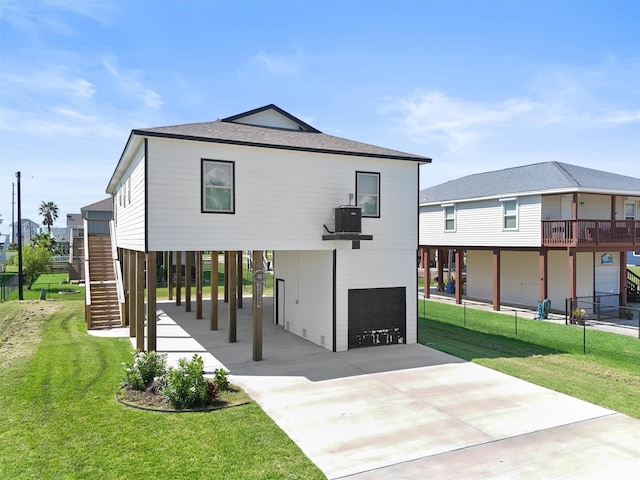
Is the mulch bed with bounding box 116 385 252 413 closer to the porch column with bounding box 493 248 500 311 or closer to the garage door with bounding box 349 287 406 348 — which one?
the garage door with bounding box 349 287 406 348

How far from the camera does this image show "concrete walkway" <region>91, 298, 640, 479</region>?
664cm

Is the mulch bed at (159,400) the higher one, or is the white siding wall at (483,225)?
the white siding wall at (483,225)

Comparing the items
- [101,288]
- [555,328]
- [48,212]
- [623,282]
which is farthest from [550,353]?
[48,212]

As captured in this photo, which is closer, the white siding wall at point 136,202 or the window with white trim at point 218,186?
the white siding wall at point 136,202

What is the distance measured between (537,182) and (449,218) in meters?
5.80

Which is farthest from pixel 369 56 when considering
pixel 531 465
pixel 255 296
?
pixel 531 465

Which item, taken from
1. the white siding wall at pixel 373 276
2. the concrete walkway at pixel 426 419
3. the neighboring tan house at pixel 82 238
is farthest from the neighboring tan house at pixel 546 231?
the neighboring tan house at pixel 82 238

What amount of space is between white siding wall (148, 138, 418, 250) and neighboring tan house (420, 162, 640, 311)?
10.2m

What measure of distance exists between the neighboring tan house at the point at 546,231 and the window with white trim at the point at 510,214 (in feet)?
0.16

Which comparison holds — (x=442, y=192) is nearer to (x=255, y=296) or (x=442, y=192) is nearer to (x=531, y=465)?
(x=255, y=296)

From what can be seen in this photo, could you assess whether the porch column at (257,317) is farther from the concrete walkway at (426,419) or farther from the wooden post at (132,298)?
the wooden post at (132,298)

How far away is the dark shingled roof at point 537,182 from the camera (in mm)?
21597

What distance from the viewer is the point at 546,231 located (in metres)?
21.5

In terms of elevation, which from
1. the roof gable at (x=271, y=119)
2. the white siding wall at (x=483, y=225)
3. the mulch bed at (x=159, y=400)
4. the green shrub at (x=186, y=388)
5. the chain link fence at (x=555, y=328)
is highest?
the roof gable at (x=271, y=119)
